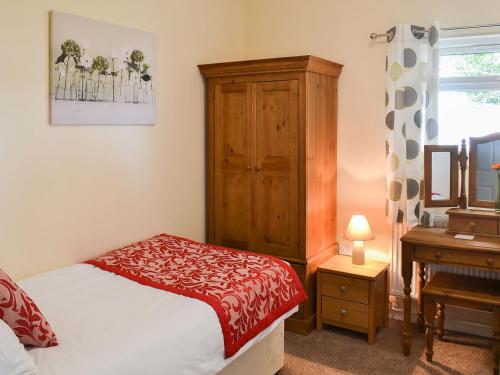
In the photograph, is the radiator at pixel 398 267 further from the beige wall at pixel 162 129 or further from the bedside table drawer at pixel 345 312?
the bedside table drawer at pixel 345 312

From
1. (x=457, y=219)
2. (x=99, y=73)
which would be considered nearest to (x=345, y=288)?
(x=457, y=219)

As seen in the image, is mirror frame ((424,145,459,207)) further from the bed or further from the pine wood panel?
the bed

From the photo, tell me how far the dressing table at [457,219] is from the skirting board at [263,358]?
809 millimetres

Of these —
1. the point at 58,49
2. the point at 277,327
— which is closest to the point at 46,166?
the point at 58,49

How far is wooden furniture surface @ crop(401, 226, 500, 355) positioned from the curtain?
264 mm

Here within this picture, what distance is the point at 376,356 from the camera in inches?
126

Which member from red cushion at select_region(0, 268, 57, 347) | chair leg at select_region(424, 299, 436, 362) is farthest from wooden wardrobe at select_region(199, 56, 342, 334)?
red cushion at select_region(0, 268, 57, 347)

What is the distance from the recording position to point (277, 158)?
3.55 m

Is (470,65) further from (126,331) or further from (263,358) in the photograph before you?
(126,331)

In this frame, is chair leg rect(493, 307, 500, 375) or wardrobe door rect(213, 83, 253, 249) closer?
chair leg rect(493, 307, 500, 375)

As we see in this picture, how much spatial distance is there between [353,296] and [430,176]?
3.01ft

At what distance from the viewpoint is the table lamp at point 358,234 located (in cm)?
354

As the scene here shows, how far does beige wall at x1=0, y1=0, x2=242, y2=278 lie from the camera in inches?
104

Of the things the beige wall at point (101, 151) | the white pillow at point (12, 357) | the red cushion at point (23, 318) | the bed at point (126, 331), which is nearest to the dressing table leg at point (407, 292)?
the bed at point (126, 331)
